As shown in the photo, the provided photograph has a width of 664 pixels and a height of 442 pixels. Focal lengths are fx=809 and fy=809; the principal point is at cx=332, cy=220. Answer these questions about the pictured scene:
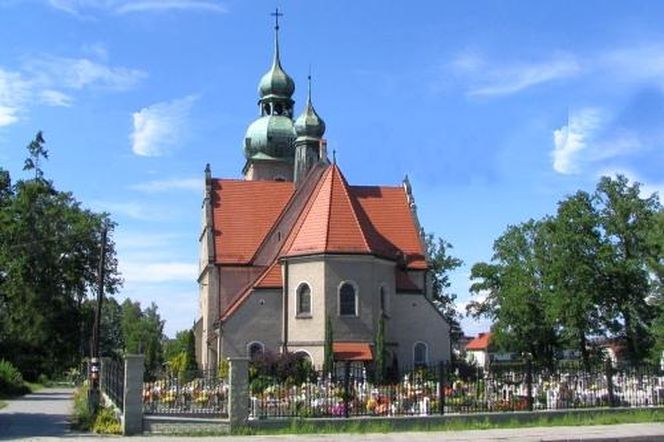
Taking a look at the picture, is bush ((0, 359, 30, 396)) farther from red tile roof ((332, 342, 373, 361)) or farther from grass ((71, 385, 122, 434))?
grass ((71, 385, 122, 434))

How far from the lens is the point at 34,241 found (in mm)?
50594

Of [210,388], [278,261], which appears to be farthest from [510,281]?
[210,388]

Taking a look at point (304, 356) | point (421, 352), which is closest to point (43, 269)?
point (304, 356)

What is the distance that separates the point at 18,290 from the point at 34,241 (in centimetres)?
320

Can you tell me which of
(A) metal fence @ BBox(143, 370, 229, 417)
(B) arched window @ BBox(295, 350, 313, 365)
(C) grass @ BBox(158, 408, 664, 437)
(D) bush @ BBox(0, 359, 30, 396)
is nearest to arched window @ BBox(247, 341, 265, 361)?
(B) arched window @ BBox(295, 350, 313, 365)

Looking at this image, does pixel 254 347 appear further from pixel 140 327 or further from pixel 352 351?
pixel 140 327

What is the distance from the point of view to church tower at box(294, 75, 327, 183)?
165 feet

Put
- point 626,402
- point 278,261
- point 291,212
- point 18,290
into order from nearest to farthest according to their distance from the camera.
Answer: point 626,402 < point 278,261 < point 291,212 < point 18,290

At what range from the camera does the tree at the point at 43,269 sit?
164 ft

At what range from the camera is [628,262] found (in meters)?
47.9

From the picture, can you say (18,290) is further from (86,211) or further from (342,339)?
(342,339)

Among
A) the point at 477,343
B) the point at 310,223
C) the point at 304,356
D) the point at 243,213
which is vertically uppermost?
the point at 243,213

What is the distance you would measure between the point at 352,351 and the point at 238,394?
62.0 ft

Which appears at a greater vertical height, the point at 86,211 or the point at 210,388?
the point at 86,211
